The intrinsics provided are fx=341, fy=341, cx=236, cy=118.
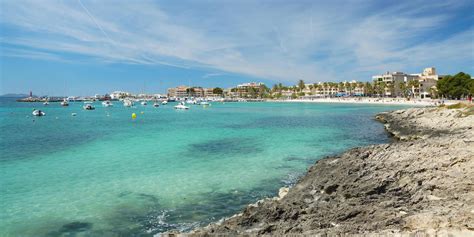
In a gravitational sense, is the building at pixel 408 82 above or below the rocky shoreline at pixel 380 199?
above

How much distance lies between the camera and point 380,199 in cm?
1052

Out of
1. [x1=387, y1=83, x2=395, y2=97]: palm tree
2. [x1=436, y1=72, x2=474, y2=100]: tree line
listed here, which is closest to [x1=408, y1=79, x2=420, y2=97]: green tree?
[x1=387, y1=83, x2=395, y2=97]: palm tree

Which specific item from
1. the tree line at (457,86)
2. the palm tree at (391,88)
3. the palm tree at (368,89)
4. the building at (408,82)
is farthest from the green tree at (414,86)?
the tree line at (457,86)

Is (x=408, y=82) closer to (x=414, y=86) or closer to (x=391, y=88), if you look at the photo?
(x=414, y=86)


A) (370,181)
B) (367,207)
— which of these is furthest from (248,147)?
(367,207)

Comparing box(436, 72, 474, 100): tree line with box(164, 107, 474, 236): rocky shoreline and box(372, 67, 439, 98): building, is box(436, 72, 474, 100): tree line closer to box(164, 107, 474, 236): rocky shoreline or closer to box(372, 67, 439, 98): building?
box(372, 67, 439, 98): building

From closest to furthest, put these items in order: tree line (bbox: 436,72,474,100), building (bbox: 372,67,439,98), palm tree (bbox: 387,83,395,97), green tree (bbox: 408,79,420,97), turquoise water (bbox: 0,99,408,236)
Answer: turquoise water (bbox: 0,99,408,236)
tree line (bbox: 436,72,474,100)
green tree (bbox: 408,79,420,97)
building (bbox: 372,67,439,98)
palm tree (bbox: 387,83,395,97)

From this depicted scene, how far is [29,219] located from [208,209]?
6754mm

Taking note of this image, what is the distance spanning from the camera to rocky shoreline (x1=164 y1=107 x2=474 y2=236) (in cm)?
765

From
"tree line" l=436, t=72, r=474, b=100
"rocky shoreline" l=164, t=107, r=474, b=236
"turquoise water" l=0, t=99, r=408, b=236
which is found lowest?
"turquoise water" l=0, t=99, r=408, b=236

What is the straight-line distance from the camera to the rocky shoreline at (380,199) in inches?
301

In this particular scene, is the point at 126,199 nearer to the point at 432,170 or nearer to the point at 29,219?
the point at 29,219

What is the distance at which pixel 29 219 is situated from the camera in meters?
12.9

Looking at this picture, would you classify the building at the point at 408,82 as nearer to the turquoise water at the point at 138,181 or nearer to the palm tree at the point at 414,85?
the palm tree at the point at 414,85
